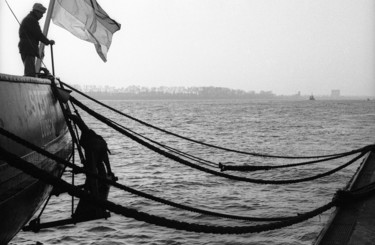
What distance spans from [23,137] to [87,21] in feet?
12.9

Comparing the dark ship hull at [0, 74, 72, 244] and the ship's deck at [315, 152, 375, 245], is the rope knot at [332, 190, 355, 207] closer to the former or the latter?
the ship's deck at [315, 152, 375, 245]

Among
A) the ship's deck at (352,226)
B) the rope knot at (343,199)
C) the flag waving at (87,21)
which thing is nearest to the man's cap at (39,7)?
the flag waving at (87,21)

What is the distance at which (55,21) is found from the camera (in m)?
7.40

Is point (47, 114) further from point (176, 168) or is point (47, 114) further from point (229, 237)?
point (176, 168)

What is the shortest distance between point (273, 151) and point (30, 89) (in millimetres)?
23742

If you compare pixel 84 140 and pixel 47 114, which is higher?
pixel 47 114

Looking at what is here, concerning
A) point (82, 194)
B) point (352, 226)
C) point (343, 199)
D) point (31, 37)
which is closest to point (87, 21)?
point (31, 37)

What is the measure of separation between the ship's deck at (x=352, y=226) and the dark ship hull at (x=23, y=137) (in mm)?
3617

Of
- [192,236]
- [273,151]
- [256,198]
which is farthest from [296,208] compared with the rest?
[273,151]

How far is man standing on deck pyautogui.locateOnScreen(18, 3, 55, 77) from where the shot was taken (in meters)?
6.25

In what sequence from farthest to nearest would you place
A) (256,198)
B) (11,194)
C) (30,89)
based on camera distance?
(256,198)
(30,89)
(11,194)

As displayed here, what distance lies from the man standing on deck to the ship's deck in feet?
17.8

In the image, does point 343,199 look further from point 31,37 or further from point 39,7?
point 39,7


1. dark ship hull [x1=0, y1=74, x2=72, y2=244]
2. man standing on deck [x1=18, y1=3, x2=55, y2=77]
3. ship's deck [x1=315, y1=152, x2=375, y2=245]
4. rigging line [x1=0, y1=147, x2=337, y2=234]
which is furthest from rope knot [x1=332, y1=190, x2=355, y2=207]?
man standing on deck [x1=18, y1=3, x2=55, y2=77]
